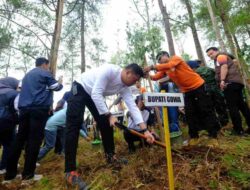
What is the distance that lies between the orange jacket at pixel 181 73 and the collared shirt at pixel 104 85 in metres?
→ 0.98

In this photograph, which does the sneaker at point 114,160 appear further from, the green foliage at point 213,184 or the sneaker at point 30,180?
the green foliage at point 213,184

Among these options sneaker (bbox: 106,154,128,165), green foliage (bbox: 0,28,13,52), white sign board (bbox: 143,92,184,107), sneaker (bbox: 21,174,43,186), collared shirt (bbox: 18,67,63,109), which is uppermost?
green foliage (bbox: 0,28,13,52)

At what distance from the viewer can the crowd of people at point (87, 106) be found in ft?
10.4

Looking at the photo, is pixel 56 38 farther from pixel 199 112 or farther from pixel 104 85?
pixel 104 85

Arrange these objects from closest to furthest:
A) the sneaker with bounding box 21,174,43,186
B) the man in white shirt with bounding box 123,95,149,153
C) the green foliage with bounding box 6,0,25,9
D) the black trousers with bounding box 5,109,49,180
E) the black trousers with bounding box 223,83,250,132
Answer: the sneaker with bounding box 21,174,43,186 < the black trousers with bounding box 5,109,49,180 < the man in white shirt with bounding box 123,95,149,153 < the black trousers with bounding box 223,83,250,132 < the green foliage with bounding box 6,0,25,9

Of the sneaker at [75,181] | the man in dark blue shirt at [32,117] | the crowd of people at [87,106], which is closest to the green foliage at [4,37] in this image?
the crowd of people at [87,106]

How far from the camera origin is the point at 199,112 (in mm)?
4637

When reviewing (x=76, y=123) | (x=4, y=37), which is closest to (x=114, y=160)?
(x=76, y=123)

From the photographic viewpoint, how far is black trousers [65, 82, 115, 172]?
3037mm

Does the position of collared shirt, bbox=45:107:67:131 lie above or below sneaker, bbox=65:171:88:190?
above

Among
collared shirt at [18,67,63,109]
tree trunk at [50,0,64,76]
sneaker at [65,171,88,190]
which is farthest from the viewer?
tree trunk at [50,0,64,76]

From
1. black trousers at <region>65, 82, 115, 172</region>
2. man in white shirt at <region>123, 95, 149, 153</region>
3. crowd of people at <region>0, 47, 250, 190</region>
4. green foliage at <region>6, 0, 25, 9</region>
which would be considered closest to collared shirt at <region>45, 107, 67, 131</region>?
crowd of people at <region>0, 47, 250, 190</region>

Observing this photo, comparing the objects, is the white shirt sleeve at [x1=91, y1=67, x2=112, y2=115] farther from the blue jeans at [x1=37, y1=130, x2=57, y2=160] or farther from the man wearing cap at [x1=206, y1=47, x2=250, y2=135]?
the man wearing cap at [x1=206, y1=47, x2=250, y2=135]

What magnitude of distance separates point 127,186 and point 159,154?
3.05 ft
